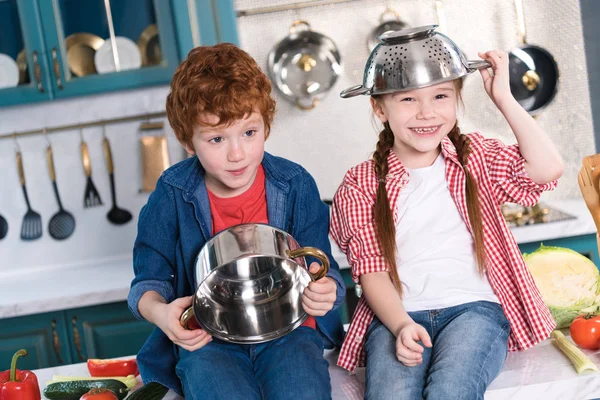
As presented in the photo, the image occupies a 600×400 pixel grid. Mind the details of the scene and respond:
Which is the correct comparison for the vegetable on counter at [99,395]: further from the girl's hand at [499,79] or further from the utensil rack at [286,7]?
the utensil rack at [286,7]

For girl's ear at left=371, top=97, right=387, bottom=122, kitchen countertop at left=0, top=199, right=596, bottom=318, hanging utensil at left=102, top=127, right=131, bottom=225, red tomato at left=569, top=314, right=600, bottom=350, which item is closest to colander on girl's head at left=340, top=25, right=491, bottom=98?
girl's ear at left=371, top=97, right=387, bottom=122

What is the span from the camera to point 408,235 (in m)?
1.77

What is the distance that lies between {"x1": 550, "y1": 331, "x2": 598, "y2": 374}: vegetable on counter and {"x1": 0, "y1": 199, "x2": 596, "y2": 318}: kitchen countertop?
1007 millimetres

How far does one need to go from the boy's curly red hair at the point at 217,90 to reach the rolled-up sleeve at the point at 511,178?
20.3 inches

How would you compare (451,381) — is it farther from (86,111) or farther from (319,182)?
(86,111)

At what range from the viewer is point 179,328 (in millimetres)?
1574

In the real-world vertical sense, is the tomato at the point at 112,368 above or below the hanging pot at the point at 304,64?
below

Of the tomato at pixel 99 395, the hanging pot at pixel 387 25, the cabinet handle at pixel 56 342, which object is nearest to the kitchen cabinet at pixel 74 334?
the cabinet handle at pixel 56 342

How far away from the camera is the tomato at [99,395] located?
1610mm

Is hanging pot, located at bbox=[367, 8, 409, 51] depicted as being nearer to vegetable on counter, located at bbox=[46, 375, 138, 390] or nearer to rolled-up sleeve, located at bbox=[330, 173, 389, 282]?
rolled-up sleeve, located at bbox=[330, 173, 389, 282]

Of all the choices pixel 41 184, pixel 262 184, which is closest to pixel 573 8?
pixel 262 184

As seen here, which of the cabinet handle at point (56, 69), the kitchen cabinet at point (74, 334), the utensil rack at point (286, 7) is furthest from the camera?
the utensil rack at point (286, 7)

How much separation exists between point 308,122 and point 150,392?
1713 mm

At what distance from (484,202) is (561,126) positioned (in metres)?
1.63
